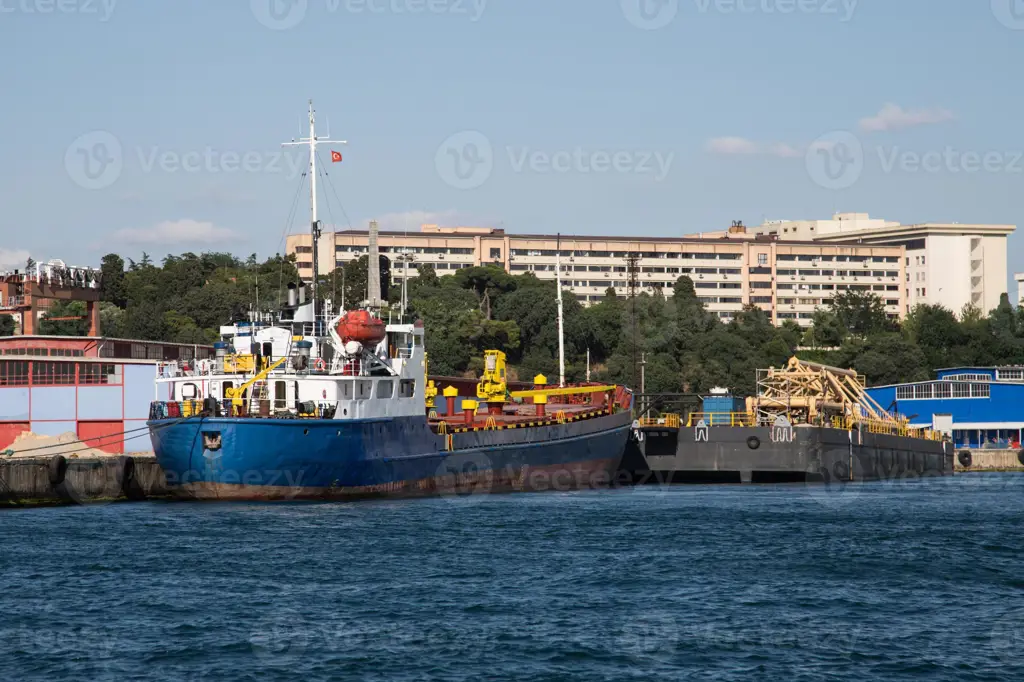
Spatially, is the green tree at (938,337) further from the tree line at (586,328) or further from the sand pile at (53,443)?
the sand pile at (53,443)

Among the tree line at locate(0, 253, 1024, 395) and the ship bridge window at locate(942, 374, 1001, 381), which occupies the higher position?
the tree line at locate(0, 253, 1024, 395)

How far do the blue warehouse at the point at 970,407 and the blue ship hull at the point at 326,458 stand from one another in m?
54.8

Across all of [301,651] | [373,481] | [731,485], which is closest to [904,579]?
[301,651]

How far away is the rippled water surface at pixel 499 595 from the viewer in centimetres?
2648

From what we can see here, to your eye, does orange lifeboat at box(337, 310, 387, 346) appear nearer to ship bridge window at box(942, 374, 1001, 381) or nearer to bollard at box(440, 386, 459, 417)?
bollard at box(440, 386, 459, 417)

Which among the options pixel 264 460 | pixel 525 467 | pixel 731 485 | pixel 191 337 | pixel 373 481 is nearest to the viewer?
pixel 264 460

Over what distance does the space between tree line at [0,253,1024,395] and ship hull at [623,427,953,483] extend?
145ft

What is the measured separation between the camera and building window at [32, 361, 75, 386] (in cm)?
6900

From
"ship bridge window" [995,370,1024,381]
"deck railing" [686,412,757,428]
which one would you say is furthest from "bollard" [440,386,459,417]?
"ship bridge window" [995,370,1024,381]

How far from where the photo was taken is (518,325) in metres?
146

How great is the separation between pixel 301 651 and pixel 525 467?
36.3 metres

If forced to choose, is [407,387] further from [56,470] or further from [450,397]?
[56,470]

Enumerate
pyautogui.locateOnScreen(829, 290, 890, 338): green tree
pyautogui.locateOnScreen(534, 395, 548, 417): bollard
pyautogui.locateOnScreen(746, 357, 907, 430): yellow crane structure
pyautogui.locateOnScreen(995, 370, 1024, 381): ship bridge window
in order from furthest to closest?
pyautogui.locateOnScreen(829, 290, 890, 338): green tree, pyautogui.locateOnScreen(995, 370, 1024, 381): ship bridge window, pyautogui.locateOnScreen(746, 357, 907, 430): yellow crane structure, pyautogui.locateOnScreen(534, 395, 548, 417): bollard

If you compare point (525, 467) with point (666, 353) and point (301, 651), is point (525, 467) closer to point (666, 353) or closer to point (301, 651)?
point (301, 651)
